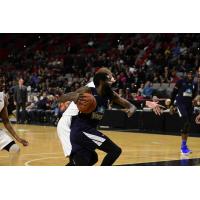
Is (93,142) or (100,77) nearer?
(93,142)

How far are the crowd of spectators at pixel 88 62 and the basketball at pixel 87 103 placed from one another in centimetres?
1129

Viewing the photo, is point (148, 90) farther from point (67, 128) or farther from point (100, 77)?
point (100, 77)

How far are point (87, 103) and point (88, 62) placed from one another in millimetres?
17960

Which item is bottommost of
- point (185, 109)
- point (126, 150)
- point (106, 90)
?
point (126, 150)

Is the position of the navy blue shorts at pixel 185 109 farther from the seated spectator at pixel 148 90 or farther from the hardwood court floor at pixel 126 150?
the seated spectator at pixel 148 90

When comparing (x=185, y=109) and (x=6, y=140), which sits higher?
(x=6, y=140)

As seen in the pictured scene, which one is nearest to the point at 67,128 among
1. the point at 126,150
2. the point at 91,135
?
the point at 91,135

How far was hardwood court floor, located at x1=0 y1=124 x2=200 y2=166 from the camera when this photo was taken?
923 cm

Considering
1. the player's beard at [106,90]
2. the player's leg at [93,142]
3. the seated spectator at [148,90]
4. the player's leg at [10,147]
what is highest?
the player's beard at [106,90]

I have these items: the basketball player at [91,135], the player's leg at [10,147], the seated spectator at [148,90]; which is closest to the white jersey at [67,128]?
the basketball player at [91,135]

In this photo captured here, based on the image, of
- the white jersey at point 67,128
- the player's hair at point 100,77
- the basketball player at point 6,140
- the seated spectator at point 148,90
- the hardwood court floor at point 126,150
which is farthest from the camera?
the seated spectator at point 148,90

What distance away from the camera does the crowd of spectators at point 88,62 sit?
1927cm

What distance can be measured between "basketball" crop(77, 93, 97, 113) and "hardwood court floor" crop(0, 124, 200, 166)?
148 centimetres

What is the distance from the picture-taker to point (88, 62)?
78.7 ft
